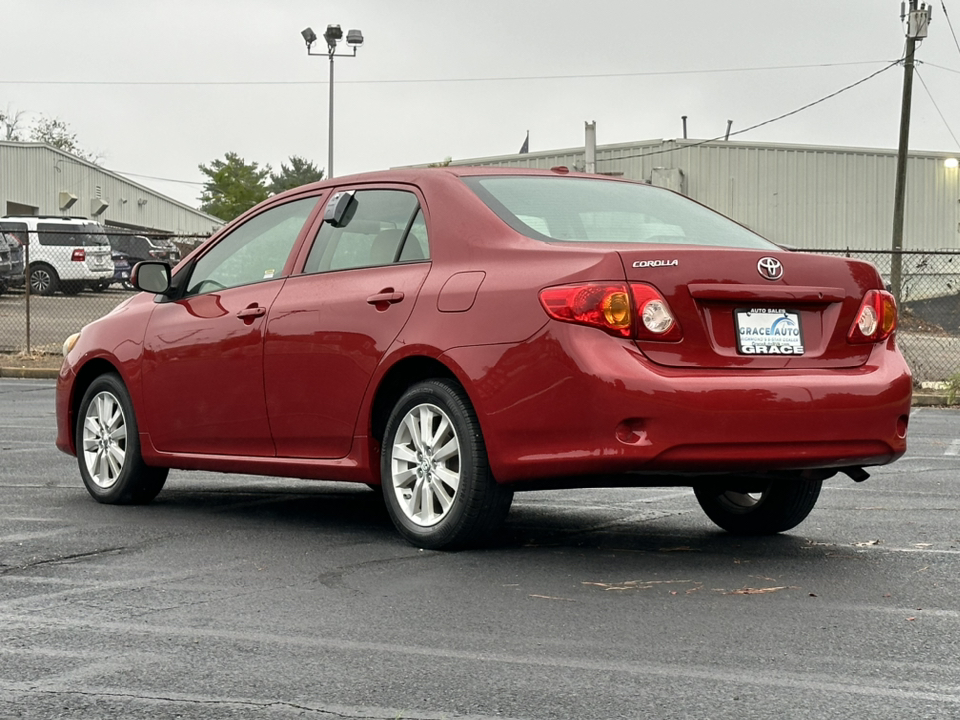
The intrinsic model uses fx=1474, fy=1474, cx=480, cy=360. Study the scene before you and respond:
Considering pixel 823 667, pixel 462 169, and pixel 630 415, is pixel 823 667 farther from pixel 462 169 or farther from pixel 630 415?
pixel 462 169

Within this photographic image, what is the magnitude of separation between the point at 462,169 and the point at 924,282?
58.5 ft

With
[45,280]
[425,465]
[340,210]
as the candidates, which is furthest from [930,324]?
[45,280]

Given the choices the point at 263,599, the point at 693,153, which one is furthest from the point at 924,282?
the point at 693,153

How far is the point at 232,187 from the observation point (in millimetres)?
112750

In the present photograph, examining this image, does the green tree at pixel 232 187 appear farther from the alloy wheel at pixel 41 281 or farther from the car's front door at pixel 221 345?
the car's front door at pixel 221 345

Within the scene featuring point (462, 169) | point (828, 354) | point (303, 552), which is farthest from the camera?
point (462, 169)

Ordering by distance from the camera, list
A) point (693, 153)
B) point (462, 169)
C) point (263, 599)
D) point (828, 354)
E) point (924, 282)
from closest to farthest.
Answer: point (263, 599), point (828, 354), point (462, 169), point (924, 282), point (693, 153)

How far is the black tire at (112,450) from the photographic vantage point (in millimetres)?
7648

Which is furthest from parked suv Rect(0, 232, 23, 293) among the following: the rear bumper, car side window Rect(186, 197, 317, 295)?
the rear bumper

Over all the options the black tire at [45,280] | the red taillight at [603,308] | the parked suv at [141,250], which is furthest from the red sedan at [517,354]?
the parked suv at [141,250]

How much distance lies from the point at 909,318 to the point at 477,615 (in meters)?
19.2

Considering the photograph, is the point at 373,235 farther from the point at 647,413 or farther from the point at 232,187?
the point at 232,187

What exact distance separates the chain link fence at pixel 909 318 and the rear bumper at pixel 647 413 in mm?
9166

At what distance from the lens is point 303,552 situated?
6141 millimetres
